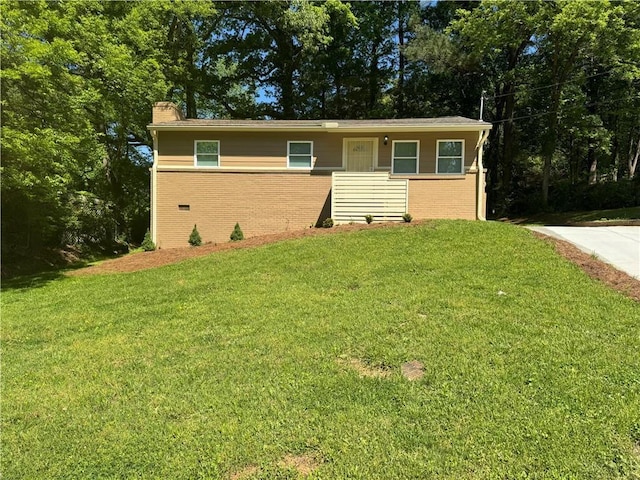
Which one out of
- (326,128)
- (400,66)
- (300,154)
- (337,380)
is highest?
(400,66)

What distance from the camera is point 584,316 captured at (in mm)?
4848

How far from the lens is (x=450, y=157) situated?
1336cm

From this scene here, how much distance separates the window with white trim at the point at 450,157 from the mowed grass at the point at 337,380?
6771 millimetres

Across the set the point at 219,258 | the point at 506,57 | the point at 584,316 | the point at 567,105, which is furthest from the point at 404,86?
the point at 584,316

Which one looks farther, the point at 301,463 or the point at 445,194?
the point at 445,194

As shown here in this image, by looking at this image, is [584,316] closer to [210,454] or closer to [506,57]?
[210,454]

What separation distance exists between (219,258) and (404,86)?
71.4 ft

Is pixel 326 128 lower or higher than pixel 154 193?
higher

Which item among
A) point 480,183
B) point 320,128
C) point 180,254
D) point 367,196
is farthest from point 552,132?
point 180,254

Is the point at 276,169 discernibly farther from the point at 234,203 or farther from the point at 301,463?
the point at 301,463

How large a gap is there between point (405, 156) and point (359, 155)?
1.57 meters

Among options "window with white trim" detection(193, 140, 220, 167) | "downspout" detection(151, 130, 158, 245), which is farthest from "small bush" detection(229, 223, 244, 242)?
"downspout" detection(151, 130, 158, 245)

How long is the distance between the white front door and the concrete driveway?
237 inches

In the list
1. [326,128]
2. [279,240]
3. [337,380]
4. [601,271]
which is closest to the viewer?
[337,380]
